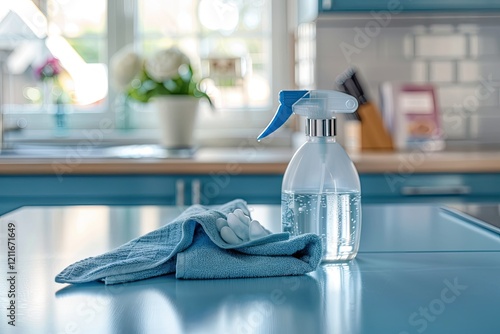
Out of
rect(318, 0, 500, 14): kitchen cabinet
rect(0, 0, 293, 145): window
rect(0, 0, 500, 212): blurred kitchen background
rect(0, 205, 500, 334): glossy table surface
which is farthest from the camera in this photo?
rect(0, 0, 293, 145): window

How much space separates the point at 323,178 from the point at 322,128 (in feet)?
0.20

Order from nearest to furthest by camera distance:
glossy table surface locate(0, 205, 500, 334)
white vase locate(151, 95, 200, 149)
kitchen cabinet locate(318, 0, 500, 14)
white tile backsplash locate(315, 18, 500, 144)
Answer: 1. glossy table surface locate(0, 205, 500, 334)
2. kitchen cabinet locate(318, 0, 500, 14)
3. white vase locate(151, 95, 200, 149)
4. white tile backsplash locate(315, 18, 500, 144)

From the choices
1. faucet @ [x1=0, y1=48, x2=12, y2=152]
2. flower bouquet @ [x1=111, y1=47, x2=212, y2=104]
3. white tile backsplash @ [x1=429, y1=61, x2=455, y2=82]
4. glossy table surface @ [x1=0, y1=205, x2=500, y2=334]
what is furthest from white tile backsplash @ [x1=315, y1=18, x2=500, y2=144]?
glossy table surface @ [x1=0, y1=205, x2=500, y2=334]

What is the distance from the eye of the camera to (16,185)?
2.61 meters

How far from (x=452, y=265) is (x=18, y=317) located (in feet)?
1.76

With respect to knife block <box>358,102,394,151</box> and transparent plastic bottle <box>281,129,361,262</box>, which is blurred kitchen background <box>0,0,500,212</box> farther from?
transparent plastic bottle <box>281,129,361,262</box>

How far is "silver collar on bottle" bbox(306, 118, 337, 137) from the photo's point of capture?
3.31 ft

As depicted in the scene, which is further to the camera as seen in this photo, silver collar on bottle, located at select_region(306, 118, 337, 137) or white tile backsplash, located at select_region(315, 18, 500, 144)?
white tile backsplash, located at select_region(315, 18, 500, 144)

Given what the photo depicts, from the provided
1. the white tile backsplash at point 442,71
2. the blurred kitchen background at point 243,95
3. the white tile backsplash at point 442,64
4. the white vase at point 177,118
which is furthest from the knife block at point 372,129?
the white vase at point 177,118

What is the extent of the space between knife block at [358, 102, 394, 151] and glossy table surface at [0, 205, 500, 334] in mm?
1727

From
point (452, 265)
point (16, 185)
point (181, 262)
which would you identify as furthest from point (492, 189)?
point (181, 262)

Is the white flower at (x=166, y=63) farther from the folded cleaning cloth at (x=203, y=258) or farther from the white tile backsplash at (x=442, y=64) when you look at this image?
the folded cleaning cloth at (x=203, y=258)

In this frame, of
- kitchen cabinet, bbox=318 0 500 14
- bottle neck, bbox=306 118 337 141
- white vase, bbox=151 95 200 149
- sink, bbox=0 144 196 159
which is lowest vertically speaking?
sink, bbox=0 144 196 159

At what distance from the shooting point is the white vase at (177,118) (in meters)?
2.98
